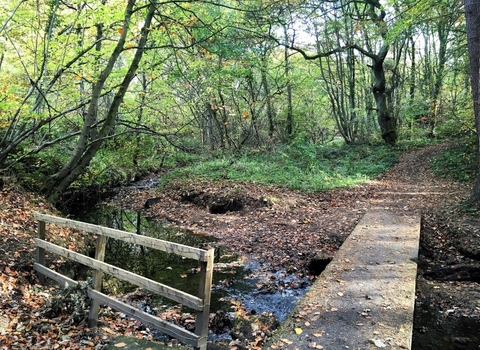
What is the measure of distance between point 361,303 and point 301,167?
13608 millimetres

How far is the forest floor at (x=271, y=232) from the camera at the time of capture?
4.78 m

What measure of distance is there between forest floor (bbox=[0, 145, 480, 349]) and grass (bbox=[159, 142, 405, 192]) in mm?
919

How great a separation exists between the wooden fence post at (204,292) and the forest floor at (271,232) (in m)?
0.90

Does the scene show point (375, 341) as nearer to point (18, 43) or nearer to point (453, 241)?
point (453, 241)

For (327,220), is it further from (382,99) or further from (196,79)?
(382,99)

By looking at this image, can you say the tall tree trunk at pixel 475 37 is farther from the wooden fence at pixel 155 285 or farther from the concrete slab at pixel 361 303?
the wooden fence at pixel 155 285

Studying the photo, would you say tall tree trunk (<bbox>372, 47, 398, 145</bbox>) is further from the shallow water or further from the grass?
the shallow water

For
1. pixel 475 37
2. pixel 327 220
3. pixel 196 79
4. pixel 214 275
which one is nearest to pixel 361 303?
pixel 214 275

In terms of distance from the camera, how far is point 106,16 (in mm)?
9828

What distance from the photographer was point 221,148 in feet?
71.2

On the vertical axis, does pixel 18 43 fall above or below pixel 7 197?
above

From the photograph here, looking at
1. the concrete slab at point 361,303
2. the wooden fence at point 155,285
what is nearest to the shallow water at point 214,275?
the concrete slab at point 361,303

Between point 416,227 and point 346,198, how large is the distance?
461cm

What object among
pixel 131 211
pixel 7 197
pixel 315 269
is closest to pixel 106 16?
pixel 7 197
